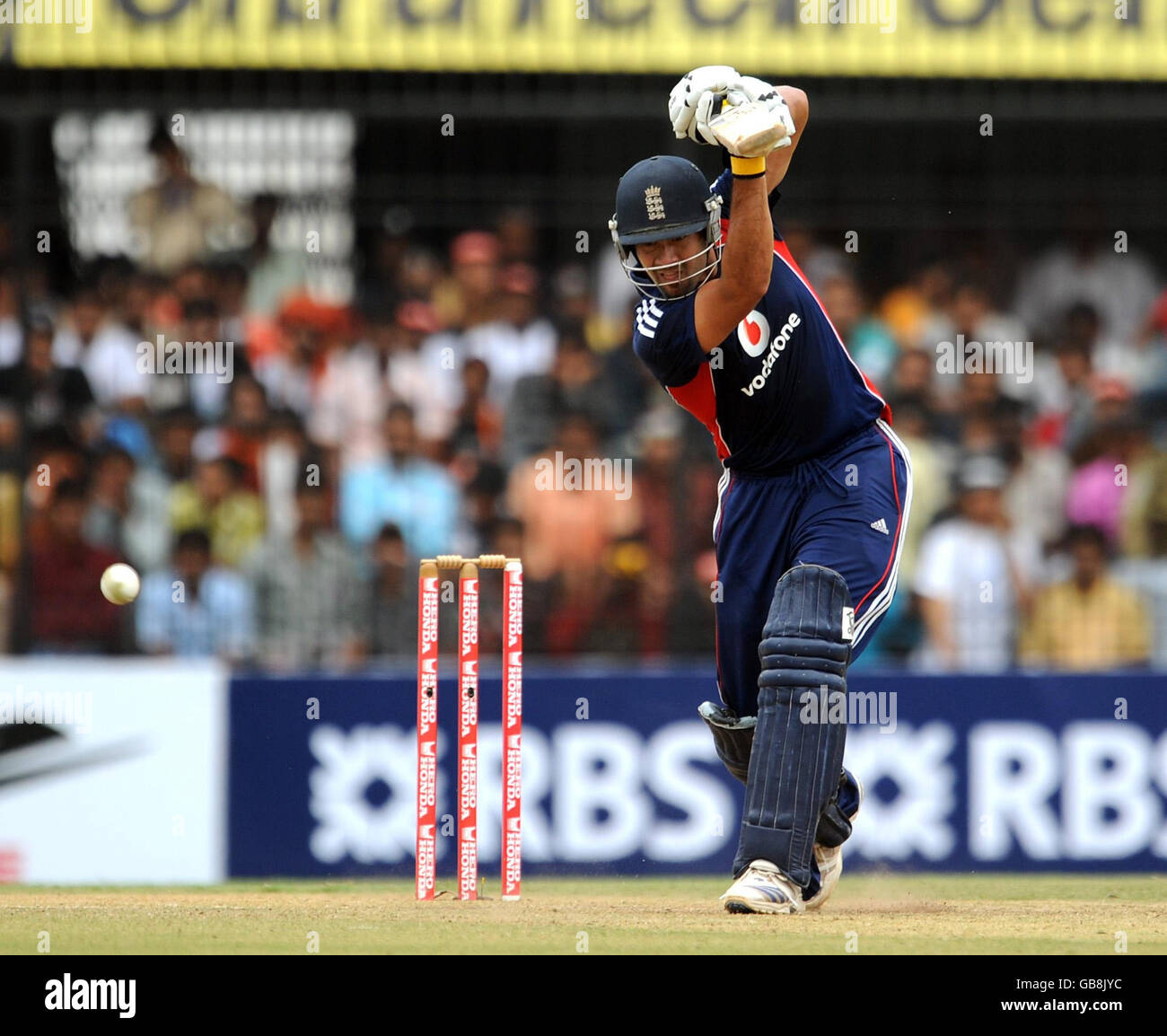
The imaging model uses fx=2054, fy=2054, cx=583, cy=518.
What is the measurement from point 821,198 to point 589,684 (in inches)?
116

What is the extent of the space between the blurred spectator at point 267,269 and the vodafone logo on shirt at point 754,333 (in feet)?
18.6

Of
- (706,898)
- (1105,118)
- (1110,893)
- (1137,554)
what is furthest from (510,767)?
(1105,118)

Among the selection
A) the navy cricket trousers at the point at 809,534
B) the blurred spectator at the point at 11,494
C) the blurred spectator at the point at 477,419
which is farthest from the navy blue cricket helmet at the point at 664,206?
the blurred spectator at the point at 11,494

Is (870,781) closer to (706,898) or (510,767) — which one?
(706,898)

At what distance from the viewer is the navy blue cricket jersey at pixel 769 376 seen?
615cm

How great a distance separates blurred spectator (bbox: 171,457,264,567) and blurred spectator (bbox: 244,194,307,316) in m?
1.52

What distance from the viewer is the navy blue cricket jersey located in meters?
6.15

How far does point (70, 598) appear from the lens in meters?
10.0

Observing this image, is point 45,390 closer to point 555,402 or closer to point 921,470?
point 555,402

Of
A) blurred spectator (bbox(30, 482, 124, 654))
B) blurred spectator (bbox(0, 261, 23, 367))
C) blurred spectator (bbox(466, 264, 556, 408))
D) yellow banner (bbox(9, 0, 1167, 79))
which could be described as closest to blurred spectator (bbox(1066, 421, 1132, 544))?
yellow banner (bbox(9, 0, 1167, 79))

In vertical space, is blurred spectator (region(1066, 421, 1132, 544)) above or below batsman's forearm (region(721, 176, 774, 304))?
below

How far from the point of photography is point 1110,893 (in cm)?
795

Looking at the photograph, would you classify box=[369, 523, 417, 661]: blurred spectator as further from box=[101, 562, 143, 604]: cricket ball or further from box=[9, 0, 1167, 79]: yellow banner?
box=[9, 0, 1167, 79]: yellow banner

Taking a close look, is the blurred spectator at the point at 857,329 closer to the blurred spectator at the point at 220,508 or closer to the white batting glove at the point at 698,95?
the blurred spectator at the point at 220,508
